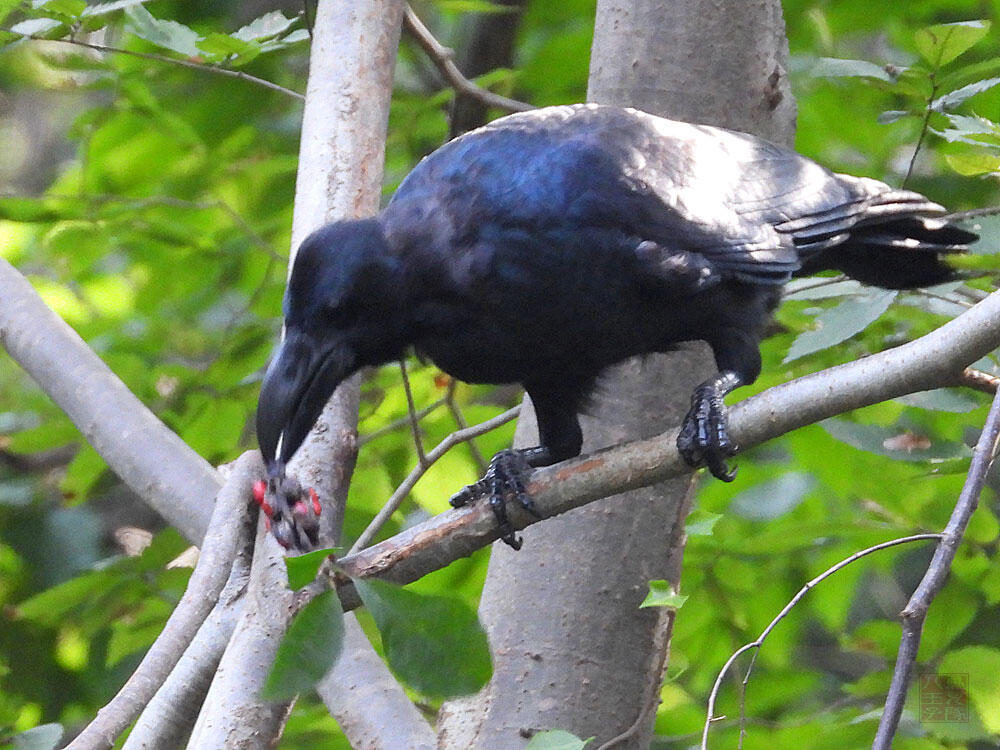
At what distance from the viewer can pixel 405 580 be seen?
6.27 feet

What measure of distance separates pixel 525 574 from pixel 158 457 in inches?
33.9

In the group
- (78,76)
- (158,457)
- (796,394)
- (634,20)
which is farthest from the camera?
(78,76)

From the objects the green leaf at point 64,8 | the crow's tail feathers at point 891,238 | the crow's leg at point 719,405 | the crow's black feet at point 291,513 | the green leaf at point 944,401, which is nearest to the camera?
the crow's black feet at point 291,513

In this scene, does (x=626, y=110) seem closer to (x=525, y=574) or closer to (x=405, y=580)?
(x=525, y=574)

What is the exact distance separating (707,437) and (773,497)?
56.4 inches

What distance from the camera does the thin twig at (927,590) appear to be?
1.41 meters

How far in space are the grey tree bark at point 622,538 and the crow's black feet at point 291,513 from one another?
69 cm

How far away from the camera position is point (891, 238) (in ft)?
9.58

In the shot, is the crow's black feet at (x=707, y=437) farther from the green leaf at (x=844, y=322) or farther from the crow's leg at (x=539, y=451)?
the crow's leg at (x=539, y=451)

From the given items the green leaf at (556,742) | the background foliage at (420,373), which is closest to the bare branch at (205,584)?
the background foliage at (420,373)

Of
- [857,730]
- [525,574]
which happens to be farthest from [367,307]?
[857,730]

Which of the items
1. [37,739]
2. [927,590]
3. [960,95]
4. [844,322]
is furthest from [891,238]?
[37,739]

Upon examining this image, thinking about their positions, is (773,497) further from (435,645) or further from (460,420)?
(435,645)

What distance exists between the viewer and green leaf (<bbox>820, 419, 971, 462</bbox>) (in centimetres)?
247
